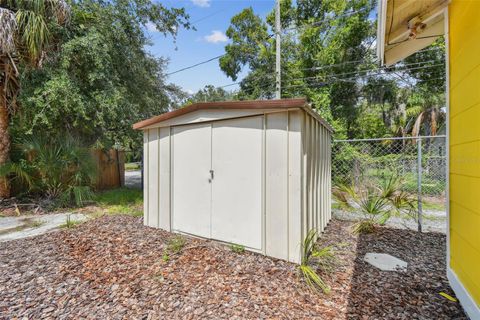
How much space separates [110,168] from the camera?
8805 mm

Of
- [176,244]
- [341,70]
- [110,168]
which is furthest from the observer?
[341,70]

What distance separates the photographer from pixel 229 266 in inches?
108

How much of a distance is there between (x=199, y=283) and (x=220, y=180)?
131 cm

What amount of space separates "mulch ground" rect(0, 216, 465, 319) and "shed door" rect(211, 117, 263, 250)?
0.86 ft

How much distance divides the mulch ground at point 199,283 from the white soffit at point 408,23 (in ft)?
8.12

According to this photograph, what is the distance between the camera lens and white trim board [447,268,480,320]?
1745 millimetres

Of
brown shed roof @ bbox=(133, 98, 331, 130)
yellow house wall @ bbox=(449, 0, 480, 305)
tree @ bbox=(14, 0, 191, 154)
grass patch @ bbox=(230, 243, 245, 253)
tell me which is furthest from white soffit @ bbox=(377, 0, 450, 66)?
tree @ bbox=(14, 0, 191, 154)

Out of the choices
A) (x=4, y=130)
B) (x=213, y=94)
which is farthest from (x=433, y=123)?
(x=213, y=94)

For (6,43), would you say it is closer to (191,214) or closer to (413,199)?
(191,214)

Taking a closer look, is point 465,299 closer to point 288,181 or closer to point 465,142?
point 465,142

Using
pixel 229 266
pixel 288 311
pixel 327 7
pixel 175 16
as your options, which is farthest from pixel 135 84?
pixel 327 7

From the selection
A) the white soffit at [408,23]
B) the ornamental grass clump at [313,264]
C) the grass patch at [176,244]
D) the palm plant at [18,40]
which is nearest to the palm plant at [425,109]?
the white soffit at [408,23]

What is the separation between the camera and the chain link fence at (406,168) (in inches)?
179

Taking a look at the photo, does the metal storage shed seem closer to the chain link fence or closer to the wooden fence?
the chain link fence
